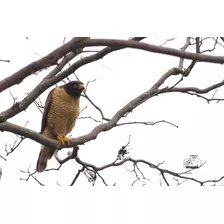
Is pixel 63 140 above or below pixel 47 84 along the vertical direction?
above

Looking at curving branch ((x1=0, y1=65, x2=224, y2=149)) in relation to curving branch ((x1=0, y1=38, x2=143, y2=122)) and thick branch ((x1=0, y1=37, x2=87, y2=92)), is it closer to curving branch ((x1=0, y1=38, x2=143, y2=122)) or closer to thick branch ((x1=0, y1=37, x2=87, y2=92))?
Answer: curving branch ((x1=0, y1=38, x2=143, y2=122))

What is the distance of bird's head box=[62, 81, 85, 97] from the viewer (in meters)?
4.74

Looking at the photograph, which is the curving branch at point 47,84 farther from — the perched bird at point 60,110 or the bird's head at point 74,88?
the perched bird at point 60,110

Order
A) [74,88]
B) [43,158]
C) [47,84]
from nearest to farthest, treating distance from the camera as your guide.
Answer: [47,84] < [74,88] < [43,158]

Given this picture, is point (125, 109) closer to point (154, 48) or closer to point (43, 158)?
point (43, 158)

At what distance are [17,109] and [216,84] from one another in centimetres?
211

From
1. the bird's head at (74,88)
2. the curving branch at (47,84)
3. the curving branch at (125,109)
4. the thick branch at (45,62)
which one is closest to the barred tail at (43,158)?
the bird's head at (74,88)

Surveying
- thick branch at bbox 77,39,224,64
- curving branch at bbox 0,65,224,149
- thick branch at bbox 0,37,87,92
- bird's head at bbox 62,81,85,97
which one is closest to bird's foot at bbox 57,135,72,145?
curving branch at bbox 0,65,224,149

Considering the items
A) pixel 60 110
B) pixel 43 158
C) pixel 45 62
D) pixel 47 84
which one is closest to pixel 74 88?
pixel 60 110

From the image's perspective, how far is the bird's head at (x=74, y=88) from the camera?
15.6 feet

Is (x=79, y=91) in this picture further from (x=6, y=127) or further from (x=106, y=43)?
(x=106, y=43)

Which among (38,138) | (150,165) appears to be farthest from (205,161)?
(38,138)

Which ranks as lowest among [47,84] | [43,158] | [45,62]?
[45,62]

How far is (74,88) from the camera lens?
485 cm
